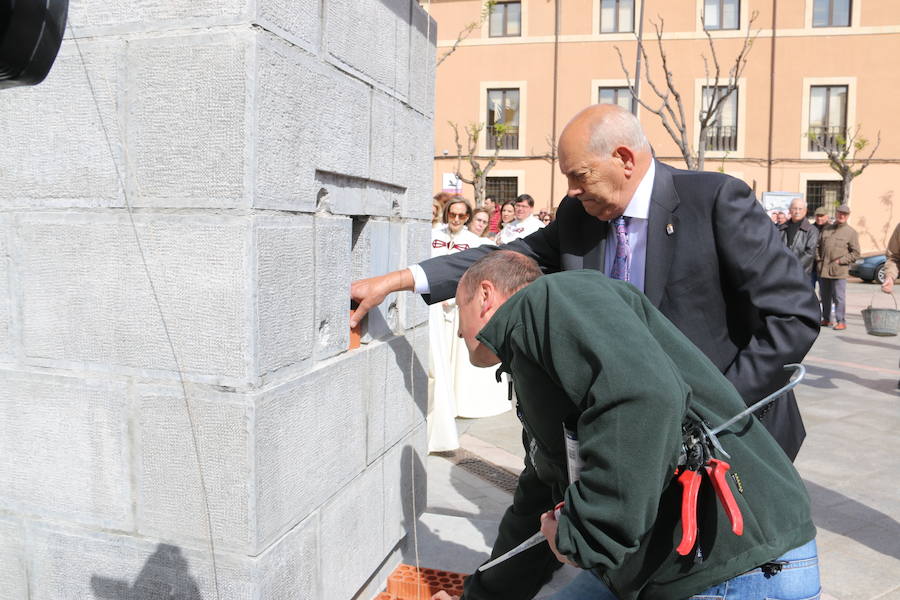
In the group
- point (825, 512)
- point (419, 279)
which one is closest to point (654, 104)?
point (825, 512)

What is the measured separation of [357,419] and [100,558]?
0.86m

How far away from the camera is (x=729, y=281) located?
2.51 m

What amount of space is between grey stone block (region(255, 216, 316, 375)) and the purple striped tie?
3.31 feet

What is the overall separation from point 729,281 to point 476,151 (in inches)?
1083

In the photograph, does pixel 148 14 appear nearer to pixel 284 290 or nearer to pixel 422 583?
pixel 284 290

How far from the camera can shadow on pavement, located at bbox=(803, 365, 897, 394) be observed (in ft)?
26.7

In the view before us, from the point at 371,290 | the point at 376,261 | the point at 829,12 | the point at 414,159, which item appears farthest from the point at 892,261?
the point at 829,12

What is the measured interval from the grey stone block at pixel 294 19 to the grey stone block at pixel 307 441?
91 centimetres

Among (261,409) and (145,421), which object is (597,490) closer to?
(261,409)

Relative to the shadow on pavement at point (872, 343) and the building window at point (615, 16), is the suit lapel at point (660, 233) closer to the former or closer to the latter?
the shadow on pavement at point (872, 343)

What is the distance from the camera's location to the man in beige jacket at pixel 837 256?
11.5m

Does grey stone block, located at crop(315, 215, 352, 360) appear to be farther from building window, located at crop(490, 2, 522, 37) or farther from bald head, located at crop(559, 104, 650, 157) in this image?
building window, located at crop(490, 2, 522, 37)

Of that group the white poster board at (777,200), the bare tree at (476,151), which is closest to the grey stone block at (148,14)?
the white poster board at (777,200)

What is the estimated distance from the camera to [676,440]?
59.2 inches
